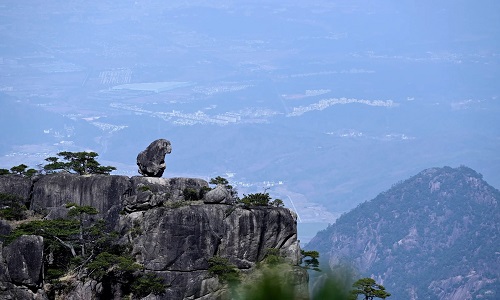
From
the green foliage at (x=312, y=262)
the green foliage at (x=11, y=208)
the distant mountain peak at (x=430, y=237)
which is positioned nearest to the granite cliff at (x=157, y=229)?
the green foliage at (x=11, y=208)

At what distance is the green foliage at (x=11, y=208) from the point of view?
5078cm

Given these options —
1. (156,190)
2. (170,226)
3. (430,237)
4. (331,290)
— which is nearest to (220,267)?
(170,226)

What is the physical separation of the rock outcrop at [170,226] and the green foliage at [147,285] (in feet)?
1.09

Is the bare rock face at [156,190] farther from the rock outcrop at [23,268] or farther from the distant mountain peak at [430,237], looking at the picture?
Answer: the distant mountain peak at [430,237]

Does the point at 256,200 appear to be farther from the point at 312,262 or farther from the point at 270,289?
the point at 270,289

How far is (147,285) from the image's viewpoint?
47.1m

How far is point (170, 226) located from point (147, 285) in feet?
11.5

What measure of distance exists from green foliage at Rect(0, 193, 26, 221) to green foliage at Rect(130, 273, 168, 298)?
7560mm

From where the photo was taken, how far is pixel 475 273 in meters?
156

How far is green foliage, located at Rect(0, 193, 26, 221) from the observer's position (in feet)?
167

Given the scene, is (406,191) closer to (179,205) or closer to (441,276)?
(441,276)

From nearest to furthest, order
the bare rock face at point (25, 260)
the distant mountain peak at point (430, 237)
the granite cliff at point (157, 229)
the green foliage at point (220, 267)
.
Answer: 1. the bare rock face at point (25, 260)
2. the granite cliff at point (157, 229)
3. the green foliage at point (220, 267)
4. the distant mountain peak at point (430, 237)

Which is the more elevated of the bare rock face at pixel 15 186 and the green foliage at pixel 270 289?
the bare rock face at pixel 15 186

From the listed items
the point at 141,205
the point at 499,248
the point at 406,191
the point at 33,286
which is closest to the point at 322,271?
the point at 33,286
